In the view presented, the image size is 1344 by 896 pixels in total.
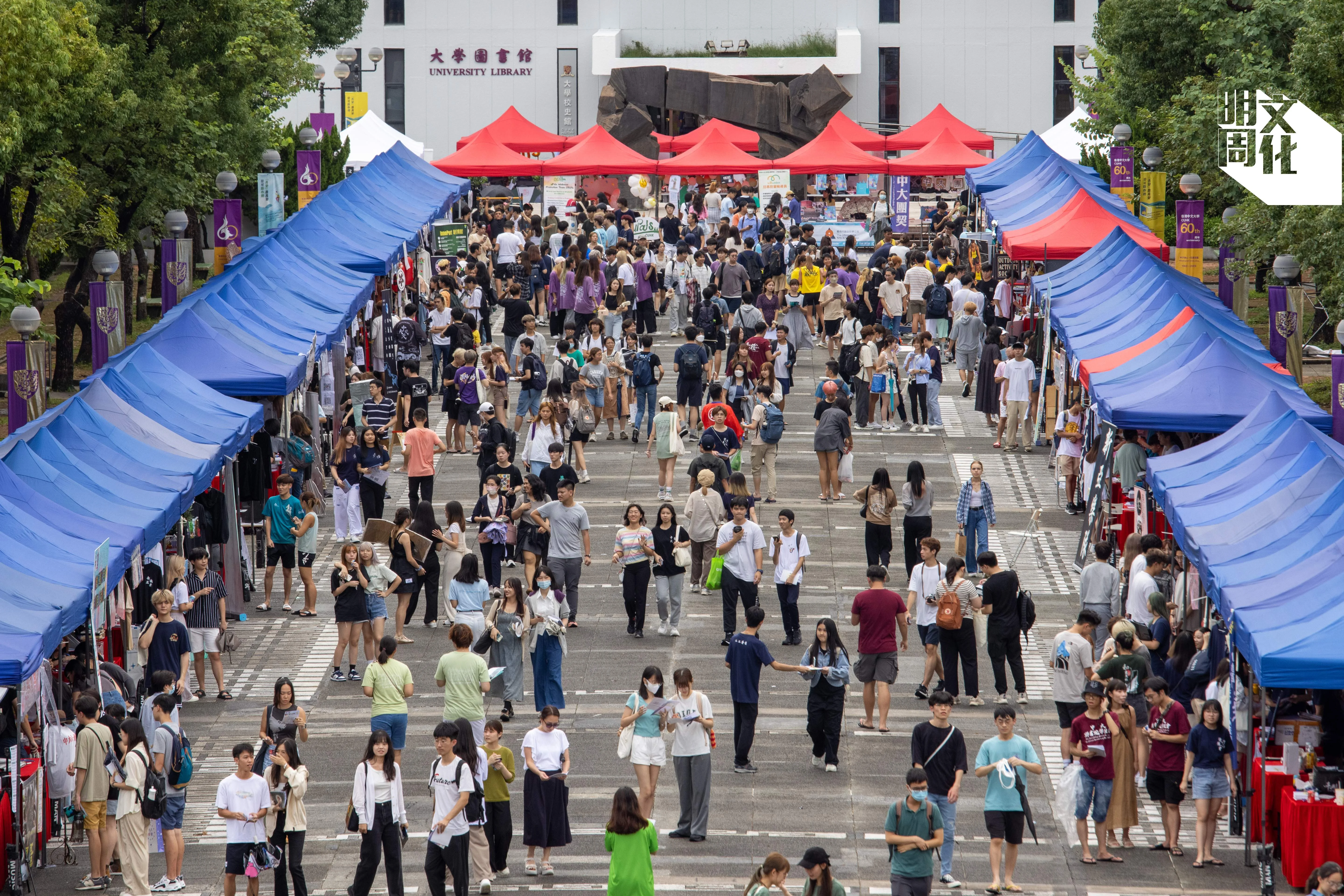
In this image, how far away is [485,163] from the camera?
1625 inches

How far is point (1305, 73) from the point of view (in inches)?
893

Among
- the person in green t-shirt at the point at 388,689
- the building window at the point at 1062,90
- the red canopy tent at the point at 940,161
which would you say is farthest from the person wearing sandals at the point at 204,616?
the building window at the point at 1062,90

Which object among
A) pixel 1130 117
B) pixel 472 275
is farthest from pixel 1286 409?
pixel 1130 117

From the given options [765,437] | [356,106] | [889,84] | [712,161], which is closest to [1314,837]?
[765,437]

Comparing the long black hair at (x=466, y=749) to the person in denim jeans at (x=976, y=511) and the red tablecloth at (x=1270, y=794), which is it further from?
the person in denim jeans at (x=976, y=511)

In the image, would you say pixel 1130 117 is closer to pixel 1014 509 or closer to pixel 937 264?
pixel 937 264

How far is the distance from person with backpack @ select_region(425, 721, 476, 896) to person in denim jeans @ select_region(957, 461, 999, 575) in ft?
26.0

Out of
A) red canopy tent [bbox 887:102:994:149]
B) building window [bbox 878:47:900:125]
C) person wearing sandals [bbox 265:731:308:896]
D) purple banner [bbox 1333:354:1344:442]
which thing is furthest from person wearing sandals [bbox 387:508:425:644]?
building window [bbox 878:47:900:125]

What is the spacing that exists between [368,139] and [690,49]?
20.5m

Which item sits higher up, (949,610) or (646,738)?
(949,610)

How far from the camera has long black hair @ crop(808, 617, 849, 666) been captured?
14.6 m

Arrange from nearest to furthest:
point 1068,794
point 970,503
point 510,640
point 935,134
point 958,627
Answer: point 1068,794, point 510,640, point 958,627, point 970,503, point 935,134

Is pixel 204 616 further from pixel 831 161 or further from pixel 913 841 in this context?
pixel 831 161

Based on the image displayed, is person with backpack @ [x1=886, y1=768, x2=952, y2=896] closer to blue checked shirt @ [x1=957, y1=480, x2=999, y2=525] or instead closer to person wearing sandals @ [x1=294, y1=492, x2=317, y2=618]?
blue checked shirt @ [x1=957, y1=480, x2=999, y2=525]
